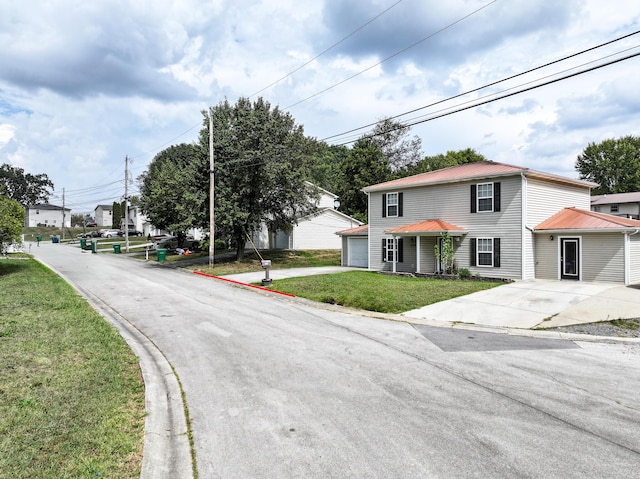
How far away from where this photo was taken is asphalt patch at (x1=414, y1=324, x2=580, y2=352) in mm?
8234

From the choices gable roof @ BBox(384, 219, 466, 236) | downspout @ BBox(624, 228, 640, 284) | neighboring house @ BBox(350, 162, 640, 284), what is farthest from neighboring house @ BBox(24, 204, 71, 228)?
downspout @ BBox(624, 228, 640, 284)

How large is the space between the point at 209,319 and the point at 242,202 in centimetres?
1797

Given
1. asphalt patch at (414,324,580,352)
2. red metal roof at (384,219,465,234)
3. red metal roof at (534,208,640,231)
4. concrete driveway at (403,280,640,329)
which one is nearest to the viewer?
asphalt patch at (414,324,580,352)

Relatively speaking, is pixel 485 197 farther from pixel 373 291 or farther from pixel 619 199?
pixel 619 199

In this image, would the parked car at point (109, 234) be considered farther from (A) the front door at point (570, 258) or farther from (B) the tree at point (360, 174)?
(A) the front door at point (570, 258)

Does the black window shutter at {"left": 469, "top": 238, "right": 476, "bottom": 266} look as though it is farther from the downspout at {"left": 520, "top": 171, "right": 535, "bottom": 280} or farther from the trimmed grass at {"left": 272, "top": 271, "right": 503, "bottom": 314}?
the downspout at {"left": 520, "top": 171, "right": 535, "bottom": 280}

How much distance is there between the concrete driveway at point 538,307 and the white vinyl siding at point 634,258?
1.77 metres

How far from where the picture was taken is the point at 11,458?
367 centimetres

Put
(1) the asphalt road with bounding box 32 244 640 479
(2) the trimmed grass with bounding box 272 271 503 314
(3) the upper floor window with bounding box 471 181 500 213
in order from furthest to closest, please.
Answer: (3) the upper floor window with bounding box 471 181 500 213 < (2) the trimmed grass with bounding box 272 271 503 314 < (1) the asphalt road with bounding box 32 244 640 479

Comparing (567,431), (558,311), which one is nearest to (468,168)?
(558,311)

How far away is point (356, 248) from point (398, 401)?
2320 centimetres

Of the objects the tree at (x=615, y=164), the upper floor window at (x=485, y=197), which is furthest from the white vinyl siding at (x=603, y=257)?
the tree at (x=615, y=164)

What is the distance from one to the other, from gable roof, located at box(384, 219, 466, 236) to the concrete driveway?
5159mm

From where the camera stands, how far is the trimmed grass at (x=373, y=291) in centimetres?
1302
